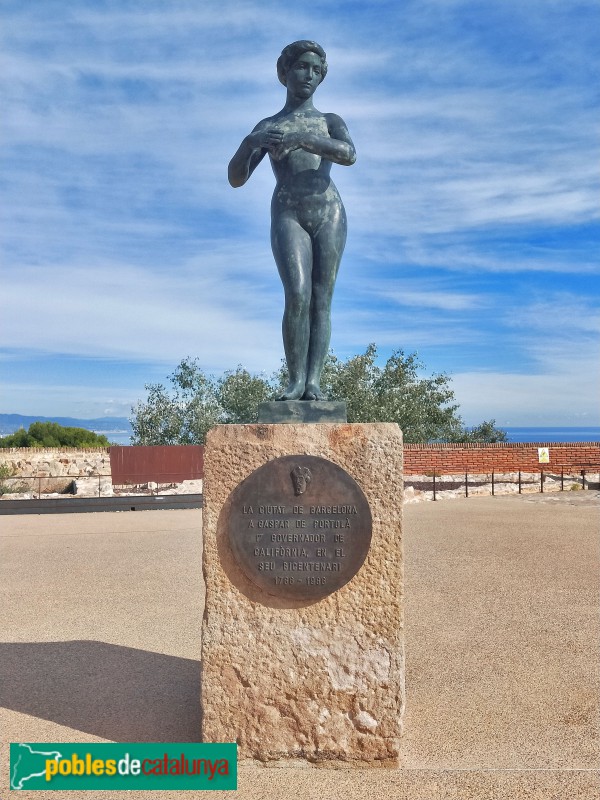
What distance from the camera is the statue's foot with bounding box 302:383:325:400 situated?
389 cm

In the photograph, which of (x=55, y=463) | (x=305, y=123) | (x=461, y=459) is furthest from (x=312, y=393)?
(x=55, y=463)

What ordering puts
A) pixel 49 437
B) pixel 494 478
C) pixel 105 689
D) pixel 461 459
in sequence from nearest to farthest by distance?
pixel 105 689
pixel 494 478
pixel 461 459
pixel 49 437

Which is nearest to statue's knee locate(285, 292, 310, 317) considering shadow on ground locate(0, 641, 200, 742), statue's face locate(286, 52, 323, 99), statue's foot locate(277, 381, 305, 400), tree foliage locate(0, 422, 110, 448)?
statue's foot locate(277, 381, 305, 400)

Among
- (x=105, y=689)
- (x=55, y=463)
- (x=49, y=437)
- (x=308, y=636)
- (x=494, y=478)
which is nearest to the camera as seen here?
(x=308, y=636)

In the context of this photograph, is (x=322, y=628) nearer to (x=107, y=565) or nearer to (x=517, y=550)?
(x=107, y=565)

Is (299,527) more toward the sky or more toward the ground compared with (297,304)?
more toward the ground

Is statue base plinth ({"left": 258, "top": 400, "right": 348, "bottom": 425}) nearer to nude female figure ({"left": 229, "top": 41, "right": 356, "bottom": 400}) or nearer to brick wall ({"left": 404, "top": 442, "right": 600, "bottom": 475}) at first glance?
nude female figure ({"left": 229, "top": 41, "right": 356, "bottom": 400})

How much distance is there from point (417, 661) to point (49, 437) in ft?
96.7

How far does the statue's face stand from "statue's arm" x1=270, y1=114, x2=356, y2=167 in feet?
1.09

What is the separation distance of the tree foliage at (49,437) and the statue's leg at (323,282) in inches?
1150

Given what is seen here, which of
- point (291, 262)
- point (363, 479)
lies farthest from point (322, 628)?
point (291, 262)

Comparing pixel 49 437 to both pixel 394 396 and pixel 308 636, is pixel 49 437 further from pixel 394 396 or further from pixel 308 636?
pixel 308 636

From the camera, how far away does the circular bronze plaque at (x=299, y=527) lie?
3590mm

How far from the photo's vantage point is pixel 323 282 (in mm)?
4047
